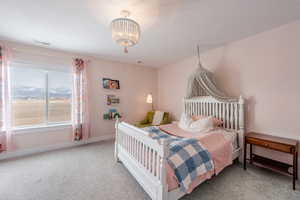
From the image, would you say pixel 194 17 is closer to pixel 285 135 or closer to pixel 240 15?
pixel 240 15

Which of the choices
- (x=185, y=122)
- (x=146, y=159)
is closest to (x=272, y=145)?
(x=185, y=122)

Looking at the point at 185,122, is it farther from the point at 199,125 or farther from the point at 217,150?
the point at 217,150

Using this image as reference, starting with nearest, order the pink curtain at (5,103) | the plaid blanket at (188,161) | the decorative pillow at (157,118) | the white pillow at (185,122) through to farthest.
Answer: the plaid blanket at (188,161) < the pink curtain at (5,103) < the white pillow at (185,122) < the decorative pillow at (157,118)

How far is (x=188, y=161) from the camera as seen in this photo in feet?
5.35

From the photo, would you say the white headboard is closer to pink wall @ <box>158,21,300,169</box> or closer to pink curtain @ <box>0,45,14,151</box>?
pink wall @ <box>158,21,300,169</box>

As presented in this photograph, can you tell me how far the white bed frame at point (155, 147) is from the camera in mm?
1465

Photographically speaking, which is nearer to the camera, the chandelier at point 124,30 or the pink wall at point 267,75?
the chandelier at point 124,30

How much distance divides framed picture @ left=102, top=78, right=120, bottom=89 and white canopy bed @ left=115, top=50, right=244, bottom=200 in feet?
5.73

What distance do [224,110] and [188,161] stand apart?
70.1 inches

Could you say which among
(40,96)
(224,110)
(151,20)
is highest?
(151,20)

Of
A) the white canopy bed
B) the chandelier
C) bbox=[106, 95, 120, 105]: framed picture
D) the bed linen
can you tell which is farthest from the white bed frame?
bbox=[106, 95, 120, 105]: framed picture

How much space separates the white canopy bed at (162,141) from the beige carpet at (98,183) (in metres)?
0.24

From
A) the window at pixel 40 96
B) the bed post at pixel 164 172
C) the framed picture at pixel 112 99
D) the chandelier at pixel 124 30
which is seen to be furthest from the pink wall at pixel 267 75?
the window at pixel 40 96

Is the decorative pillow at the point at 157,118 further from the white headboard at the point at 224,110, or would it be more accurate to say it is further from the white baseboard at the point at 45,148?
the white baseboard at the point at 45,148
